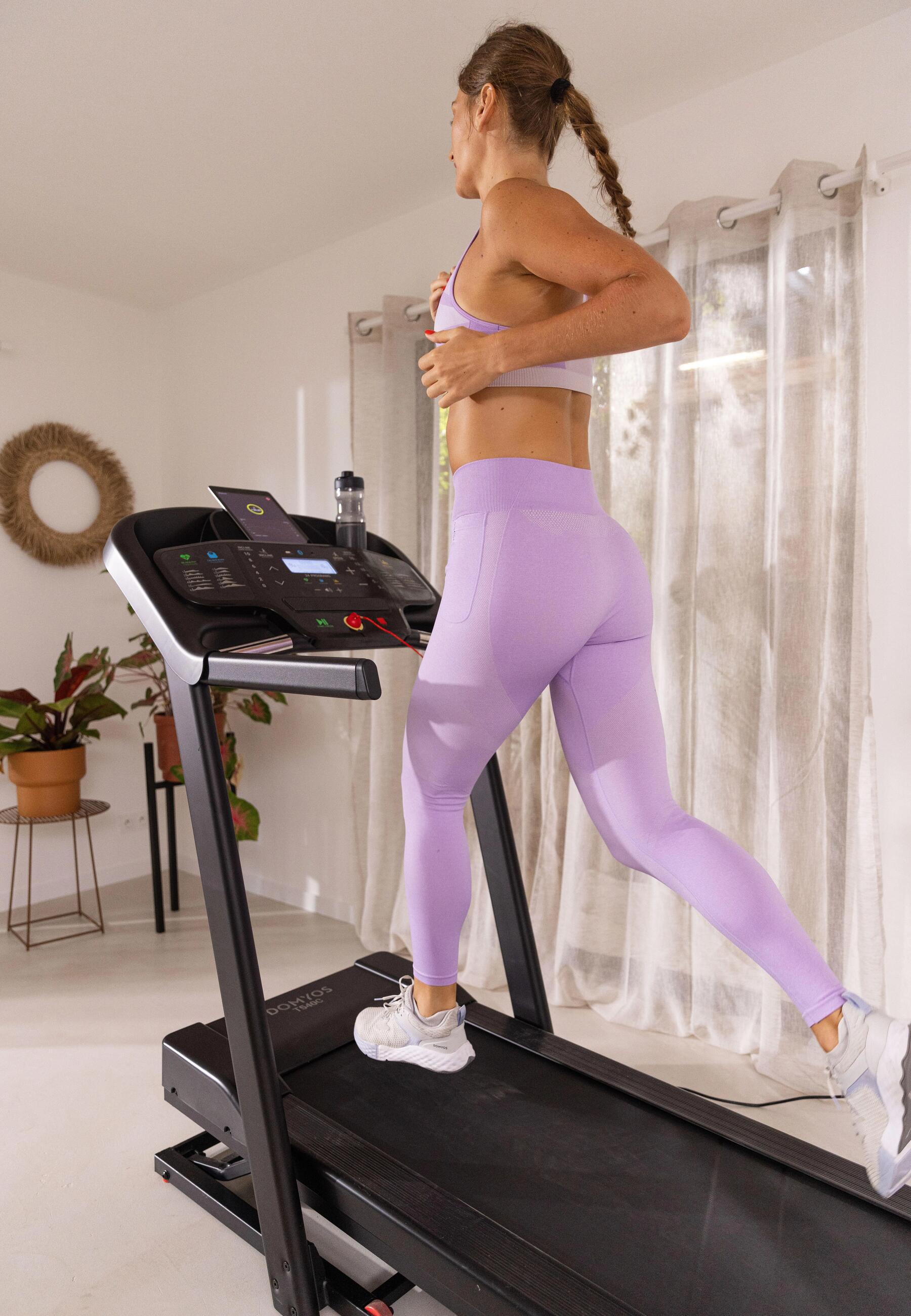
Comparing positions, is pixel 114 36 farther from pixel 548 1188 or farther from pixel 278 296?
pixel 548 1188

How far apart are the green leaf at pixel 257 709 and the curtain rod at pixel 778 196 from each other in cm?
201

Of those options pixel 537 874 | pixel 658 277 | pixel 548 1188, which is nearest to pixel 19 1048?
pixel 537 874

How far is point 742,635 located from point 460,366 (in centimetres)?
133

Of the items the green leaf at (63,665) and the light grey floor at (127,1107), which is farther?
the green leaf at (63,665)

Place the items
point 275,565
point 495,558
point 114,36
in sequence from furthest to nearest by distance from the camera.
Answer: point 114,36 < point 275,565 < point 495,558

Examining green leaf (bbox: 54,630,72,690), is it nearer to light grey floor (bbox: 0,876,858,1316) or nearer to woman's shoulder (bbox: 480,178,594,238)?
light grey floor (bbox: 0,876,858,1316)

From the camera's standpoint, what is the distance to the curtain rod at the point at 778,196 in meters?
2.03

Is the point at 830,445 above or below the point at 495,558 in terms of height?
above

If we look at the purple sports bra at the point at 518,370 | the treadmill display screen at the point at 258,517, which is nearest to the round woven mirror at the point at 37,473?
the treadmill display screen at the point at 258,517

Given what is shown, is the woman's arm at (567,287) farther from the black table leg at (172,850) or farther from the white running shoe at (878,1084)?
the black table leg at (172,850)

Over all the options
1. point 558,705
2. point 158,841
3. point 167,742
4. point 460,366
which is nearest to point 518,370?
point 460,366

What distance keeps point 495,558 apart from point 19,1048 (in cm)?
200

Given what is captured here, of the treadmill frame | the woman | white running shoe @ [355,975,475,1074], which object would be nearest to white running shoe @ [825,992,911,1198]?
the woman

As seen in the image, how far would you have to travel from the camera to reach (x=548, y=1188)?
1335mm
